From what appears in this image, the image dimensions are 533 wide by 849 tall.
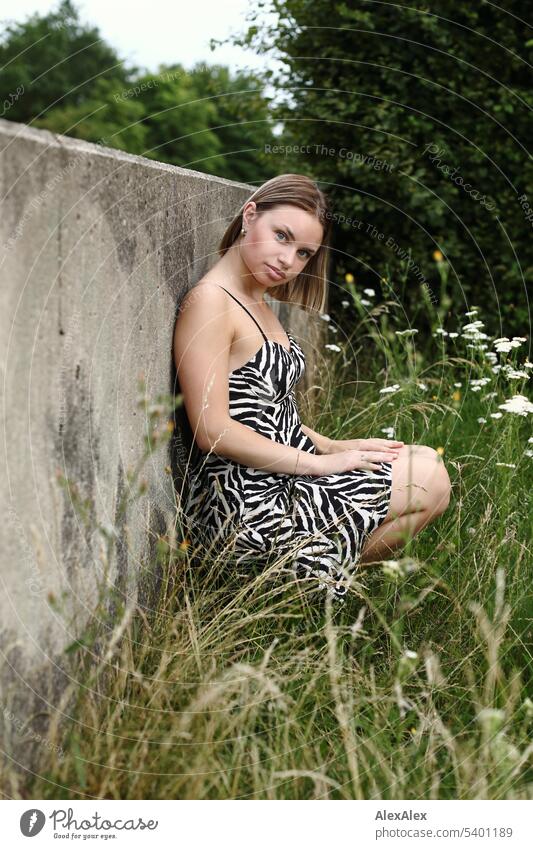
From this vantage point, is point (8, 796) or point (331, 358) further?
point (331, 358)

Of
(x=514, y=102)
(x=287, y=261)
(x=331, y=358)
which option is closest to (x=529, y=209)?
(x=514, y=102)

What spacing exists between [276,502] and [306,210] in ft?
2.80

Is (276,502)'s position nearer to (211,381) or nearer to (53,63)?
(211,381)

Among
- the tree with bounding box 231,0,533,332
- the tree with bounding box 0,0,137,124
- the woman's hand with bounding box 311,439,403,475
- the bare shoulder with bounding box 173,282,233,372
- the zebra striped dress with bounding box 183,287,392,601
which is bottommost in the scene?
the zebra striped dress with bounding box 183,287,392,601

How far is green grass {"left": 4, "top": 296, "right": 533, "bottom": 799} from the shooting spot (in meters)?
1.89

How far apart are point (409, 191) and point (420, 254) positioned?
0.40 m

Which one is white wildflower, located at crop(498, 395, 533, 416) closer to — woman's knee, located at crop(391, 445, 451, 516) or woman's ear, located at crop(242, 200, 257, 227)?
woman's knee, located at crop(391, 445, 451, 516)

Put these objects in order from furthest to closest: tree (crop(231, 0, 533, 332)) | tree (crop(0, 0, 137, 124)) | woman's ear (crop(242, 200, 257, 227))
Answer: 1. tree (crop(0, 0, 137, 124))
2. tree (crop(231, 0, 533, 332))
3. woman's ear (crop(242, 200, 257, 227))

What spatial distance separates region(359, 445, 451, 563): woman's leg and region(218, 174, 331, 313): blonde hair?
0.68 m

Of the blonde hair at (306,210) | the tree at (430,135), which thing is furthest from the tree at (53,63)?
the blonde hair at (306,210)

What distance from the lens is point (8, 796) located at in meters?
1.75

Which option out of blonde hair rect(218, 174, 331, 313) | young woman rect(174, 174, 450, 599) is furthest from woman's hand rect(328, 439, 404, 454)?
blonde hair rect(218, 174, 331, 313)

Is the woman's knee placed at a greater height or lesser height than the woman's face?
lesser

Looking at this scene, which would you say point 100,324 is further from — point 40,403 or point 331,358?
point 331,358
